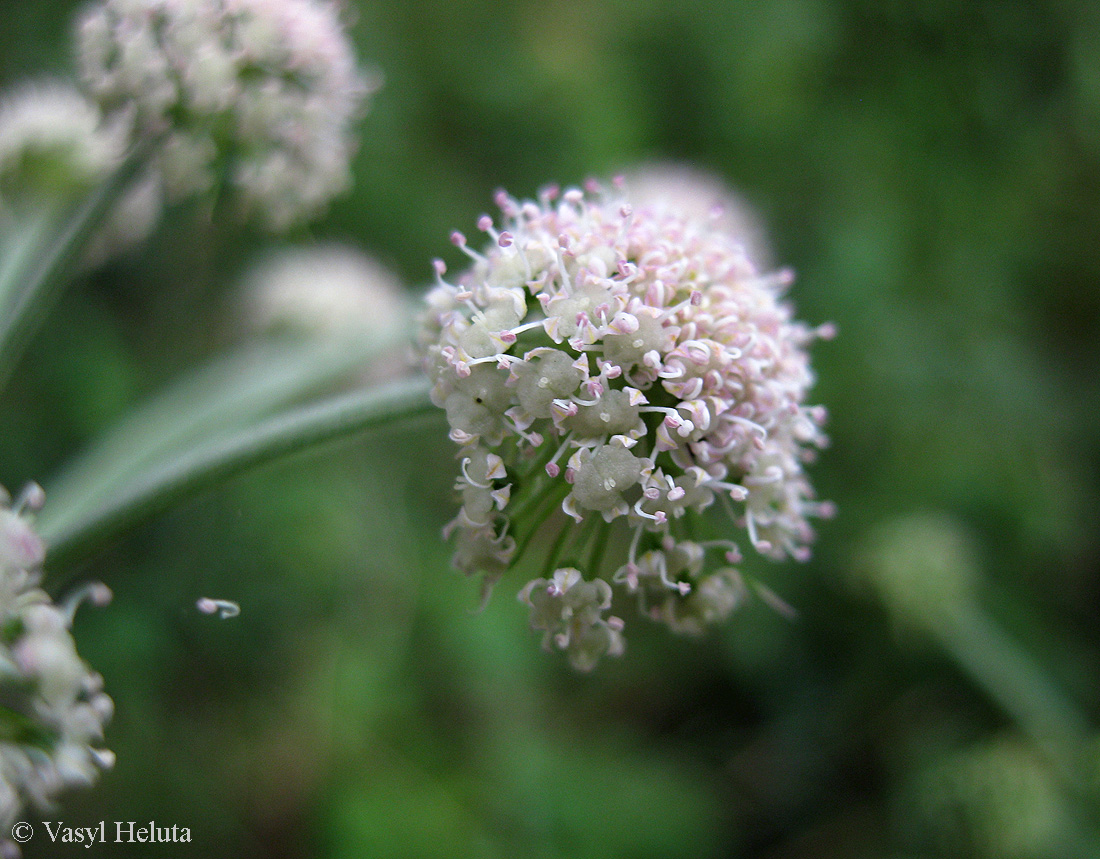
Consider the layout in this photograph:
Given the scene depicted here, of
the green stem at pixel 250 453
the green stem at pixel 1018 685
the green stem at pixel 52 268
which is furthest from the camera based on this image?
the green stem at pixel 1018 685

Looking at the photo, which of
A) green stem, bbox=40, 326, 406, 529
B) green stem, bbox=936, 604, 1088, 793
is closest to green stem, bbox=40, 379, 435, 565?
green stem, bbox=40, 326, 406, 529

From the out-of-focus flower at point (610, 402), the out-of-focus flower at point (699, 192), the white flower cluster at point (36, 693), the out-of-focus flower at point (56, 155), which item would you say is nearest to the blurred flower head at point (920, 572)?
the out-of-focus flower at point (699, 192)

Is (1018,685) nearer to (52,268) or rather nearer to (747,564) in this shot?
(747,564)

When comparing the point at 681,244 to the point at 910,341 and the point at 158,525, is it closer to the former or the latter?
the point at 158,525

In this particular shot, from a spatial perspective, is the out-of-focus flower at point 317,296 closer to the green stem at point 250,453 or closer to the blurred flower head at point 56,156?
the blurred flower head at point 56,156

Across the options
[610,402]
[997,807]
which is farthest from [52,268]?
[997,807]

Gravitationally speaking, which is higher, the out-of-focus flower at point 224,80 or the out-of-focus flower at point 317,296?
the out-of-focus flower at point 317,296
